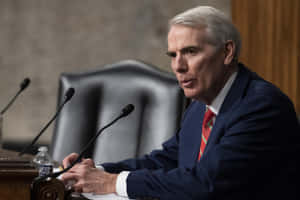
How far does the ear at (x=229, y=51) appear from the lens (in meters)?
1.95

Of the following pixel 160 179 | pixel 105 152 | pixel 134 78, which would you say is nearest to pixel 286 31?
pixel 134 78

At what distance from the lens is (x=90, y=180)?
174 centimetres

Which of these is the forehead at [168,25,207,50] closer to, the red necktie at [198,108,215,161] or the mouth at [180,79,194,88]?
the mouth at [180,79,194,88]

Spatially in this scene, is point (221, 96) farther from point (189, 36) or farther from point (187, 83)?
point (189, 36)

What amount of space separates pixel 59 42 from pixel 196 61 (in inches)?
107

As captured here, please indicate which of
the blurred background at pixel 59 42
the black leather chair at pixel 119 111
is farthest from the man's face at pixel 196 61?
the blurred background at pixel 59 42

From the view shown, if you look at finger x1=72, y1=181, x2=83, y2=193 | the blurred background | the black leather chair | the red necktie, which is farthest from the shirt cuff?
the blurred background

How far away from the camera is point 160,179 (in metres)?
1.71

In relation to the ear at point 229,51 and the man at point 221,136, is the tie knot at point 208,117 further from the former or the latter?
the ear at point 229,51

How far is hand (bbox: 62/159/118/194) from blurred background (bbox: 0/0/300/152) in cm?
264

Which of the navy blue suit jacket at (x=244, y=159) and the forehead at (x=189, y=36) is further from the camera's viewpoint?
the forehead at (x=189, y=36)

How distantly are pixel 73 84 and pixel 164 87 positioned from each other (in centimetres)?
53

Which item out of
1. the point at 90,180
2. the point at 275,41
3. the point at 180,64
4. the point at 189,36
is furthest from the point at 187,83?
the point at 275,41

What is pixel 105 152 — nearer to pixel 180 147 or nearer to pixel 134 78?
pixel 134 78
